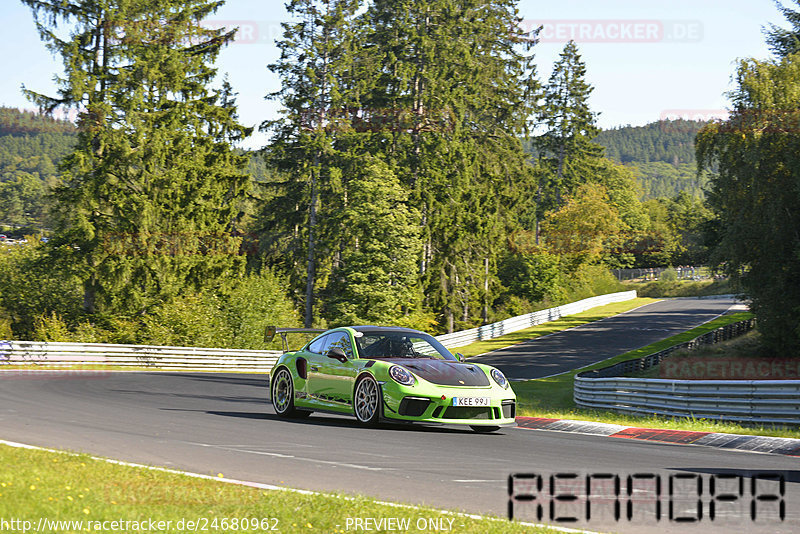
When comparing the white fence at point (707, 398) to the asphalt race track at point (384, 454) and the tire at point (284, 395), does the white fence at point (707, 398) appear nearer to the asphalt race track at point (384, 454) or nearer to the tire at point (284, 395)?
the asphalt race track at point (384, 454)

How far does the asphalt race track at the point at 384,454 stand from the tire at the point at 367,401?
8.1 inches

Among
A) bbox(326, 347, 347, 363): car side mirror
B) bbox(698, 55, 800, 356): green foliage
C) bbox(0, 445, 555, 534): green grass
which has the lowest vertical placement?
bbox(0, 445, 555, 534): green grass

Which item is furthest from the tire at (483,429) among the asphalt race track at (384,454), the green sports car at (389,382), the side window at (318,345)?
the side window at (318,345)

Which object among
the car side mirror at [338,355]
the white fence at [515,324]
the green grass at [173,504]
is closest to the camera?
the green grass at [173,504]

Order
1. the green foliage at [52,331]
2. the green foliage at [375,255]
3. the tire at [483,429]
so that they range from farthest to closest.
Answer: the green foliage at [375,255] < the green foliage at [52,331] < the tire at [483,429]

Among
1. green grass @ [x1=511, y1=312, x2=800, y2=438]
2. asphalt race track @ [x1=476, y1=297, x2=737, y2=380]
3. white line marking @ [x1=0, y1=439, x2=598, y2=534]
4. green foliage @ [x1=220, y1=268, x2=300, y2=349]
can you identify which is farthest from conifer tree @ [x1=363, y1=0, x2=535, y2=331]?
white line marking @ [x1=0, y1=439, x2=598, y2=534]

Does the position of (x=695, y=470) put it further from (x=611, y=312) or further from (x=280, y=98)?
(x=611, y=312)

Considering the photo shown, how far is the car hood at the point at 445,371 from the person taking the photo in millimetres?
12523

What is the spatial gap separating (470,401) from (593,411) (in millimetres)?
9240

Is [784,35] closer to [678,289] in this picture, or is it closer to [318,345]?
[318,345]

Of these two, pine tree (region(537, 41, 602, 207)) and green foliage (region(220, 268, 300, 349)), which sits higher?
pine tree (region(537, 41, 602, 207))

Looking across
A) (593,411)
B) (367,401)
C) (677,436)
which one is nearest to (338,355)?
(367,401)

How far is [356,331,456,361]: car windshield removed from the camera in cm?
1359

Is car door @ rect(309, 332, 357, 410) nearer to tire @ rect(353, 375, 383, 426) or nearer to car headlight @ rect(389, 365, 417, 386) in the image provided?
tire @ rect(353, 375, 383, 426)
